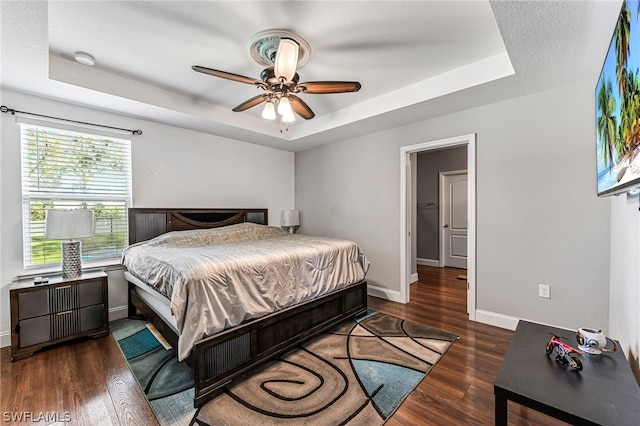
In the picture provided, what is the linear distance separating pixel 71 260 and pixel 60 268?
1.24 ft

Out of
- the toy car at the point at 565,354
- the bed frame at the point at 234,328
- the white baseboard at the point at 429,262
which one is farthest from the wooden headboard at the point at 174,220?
the white baseboard at the point at 429,262

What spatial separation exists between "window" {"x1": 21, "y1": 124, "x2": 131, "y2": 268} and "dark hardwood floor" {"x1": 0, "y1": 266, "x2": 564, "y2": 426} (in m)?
0.99

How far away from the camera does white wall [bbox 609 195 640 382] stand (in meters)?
1.36

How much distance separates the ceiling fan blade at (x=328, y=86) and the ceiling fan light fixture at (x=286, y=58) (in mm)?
220

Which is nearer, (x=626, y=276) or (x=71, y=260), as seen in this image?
(x=626, y=276)

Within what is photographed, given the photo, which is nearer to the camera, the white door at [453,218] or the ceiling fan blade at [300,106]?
the ceiling fan blade at [300,106]

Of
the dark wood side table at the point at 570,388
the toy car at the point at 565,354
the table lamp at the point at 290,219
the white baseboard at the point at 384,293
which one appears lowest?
the white baseboard at the point at 384,293

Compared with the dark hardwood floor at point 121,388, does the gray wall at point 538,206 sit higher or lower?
higher

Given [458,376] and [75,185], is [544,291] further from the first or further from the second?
[75,185]

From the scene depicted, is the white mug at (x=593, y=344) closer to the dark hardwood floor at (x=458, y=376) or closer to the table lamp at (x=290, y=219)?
the dark hardwood floor at (x=458, y=376)

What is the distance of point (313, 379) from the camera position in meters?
1.99

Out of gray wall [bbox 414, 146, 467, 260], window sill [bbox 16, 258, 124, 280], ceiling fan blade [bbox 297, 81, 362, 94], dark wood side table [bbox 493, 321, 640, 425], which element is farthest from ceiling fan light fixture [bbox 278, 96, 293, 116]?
gray wall [bbox 414, 146, 467, 260]

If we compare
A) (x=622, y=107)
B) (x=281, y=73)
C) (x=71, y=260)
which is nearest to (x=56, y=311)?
(x=71, y=260)

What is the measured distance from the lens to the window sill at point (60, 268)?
8.58 feet
